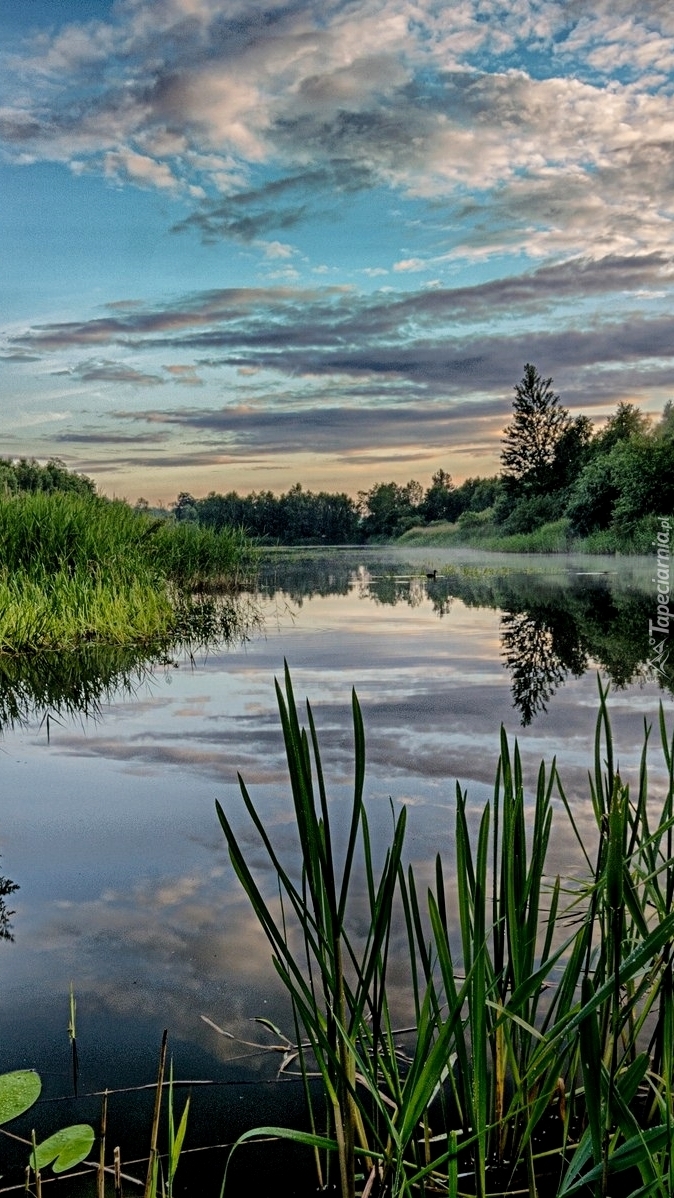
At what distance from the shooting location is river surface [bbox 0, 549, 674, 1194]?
1.93 m

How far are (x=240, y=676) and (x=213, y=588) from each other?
855 cm

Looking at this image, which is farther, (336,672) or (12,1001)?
(336,672)

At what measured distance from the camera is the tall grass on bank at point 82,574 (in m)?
8.70

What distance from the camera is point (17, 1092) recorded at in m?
1.64

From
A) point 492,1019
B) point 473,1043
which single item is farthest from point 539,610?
point 473,1043

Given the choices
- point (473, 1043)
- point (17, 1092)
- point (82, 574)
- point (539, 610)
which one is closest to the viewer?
point (473, 1043)

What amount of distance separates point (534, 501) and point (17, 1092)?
1489 inches

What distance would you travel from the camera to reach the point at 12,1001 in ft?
6.86

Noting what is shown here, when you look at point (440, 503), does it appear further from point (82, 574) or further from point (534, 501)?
point (82, 574)

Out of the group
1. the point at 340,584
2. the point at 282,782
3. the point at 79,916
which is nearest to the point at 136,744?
the point at 282,782

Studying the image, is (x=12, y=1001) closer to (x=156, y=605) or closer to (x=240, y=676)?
(x=240, y=676)

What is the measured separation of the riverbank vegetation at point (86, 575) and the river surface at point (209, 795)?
4.28 ft

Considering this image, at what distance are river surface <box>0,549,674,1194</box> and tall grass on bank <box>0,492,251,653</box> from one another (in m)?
1.33

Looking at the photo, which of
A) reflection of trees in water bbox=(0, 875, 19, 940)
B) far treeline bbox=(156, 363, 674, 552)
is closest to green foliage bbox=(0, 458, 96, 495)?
far treeline bbox=(156, 363, 674, 552)
